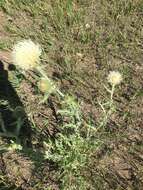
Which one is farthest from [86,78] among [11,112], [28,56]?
[28,56]

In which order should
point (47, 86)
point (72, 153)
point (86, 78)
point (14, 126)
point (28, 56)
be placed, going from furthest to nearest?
point (86, 78)
point (14, 126)
point (72, 153)
point (47, 86)
point (28, 56)

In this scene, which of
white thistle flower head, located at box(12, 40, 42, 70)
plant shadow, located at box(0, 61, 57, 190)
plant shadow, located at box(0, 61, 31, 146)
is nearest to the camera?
white thistle flower head, located at box(12, 40, 42, 70)

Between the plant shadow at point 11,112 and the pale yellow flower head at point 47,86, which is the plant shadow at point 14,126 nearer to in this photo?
the plant shadow at point 11,112

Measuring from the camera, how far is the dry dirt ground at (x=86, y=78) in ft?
9.50

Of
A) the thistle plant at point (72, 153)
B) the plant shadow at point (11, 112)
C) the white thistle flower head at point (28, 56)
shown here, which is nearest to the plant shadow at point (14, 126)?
the plant shadow at point (11, 112)

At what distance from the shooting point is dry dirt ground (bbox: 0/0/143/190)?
2896mm

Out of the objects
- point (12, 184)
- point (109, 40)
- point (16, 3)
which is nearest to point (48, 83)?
point (12, 184)

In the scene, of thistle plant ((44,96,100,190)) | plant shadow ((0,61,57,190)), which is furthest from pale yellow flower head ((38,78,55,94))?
plant shadow ((0,61,57,190))

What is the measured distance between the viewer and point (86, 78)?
11.1ft

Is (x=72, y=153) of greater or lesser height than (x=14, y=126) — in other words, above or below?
below

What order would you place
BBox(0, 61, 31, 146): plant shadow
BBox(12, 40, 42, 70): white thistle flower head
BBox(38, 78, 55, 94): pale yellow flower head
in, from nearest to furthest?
BBox(12, 40, 42, 70): white thistle flower head → BBox(38, 78, 55, 94): pale yellow flower head → BBox(0, 61, 31, 146): plant shadow

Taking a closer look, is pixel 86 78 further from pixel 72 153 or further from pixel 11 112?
pixel 72 153

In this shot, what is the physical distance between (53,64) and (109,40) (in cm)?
50

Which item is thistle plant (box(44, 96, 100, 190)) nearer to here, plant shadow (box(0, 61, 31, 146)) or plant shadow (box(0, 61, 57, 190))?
plant shadow (box(0, 61, 57, 190))
